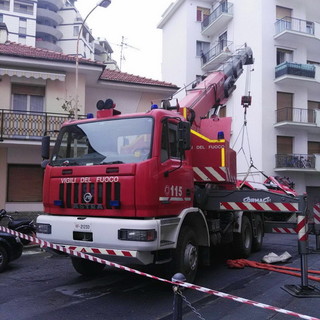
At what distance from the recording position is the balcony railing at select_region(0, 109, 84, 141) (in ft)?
49.3

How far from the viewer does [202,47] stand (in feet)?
101

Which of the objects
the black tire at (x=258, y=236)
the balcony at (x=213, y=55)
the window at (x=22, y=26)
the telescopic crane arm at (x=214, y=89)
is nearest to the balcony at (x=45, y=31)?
the window at (x=22, y=26)

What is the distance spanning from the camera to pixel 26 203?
50.5 feet

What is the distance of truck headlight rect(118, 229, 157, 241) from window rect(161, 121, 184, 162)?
46.3 inches

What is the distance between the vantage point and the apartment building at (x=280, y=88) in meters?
24.1

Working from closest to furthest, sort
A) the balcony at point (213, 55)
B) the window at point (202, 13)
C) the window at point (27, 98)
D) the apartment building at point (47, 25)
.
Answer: the window at point (27, 98) → the balcony at point (213, 55) → the window at point (202, 13) → the apartment building at point (47, 25)

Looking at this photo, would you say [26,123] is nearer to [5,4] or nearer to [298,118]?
[298,118]

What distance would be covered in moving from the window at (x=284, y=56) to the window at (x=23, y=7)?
174 ft

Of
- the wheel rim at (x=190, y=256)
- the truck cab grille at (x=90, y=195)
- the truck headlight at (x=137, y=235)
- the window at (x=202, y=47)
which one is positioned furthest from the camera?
the window at (x=202, y=47)

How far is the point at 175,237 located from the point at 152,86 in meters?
13.3

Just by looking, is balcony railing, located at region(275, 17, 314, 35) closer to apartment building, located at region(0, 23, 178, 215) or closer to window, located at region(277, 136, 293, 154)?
window, located at region(277, 136, 293, 154)

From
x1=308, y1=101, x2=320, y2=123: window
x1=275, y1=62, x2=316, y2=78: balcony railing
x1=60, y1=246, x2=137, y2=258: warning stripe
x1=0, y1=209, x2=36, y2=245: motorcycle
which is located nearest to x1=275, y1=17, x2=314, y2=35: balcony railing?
x1=275, y1=62, x2=316, y2=78: balcony railing

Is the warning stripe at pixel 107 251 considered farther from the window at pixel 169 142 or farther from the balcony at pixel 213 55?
the balcony at pixel 213 55

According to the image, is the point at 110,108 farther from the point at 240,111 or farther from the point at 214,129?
the point at 240,111
